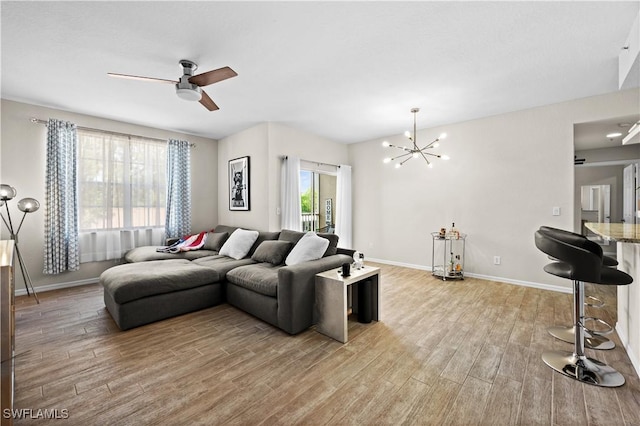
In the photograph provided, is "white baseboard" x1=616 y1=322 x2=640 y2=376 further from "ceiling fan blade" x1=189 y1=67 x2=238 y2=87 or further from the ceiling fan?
the ceiling fan

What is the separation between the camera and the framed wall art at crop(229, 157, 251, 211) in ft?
16.3

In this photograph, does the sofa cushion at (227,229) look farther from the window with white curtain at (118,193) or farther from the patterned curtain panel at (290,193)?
the window with white curtain at (118,193)

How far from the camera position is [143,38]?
2320 mm

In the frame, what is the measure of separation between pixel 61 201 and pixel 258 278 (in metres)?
3.46

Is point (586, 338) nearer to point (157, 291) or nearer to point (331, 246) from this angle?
point (331, 246)

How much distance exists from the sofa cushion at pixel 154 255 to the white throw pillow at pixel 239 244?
14.2 inches

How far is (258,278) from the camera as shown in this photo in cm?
291

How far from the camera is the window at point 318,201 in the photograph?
5773 millimetres

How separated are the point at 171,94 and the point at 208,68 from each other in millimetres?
1001

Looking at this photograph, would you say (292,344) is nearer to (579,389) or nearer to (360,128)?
(579,389)

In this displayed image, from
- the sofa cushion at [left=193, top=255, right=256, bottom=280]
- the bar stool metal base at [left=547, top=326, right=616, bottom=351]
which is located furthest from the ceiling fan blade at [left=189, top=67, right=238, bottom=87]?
the bar stool metal base at [left=547, top=326, right=616, bottom=351]

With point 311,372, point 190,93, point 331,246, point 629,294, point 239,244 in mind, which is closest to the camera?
point 311,372

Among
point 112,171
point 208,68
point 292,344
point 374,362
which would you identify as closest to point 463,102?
point 208,68

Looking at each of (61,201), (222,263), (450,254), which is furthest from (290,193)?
(61,201)
